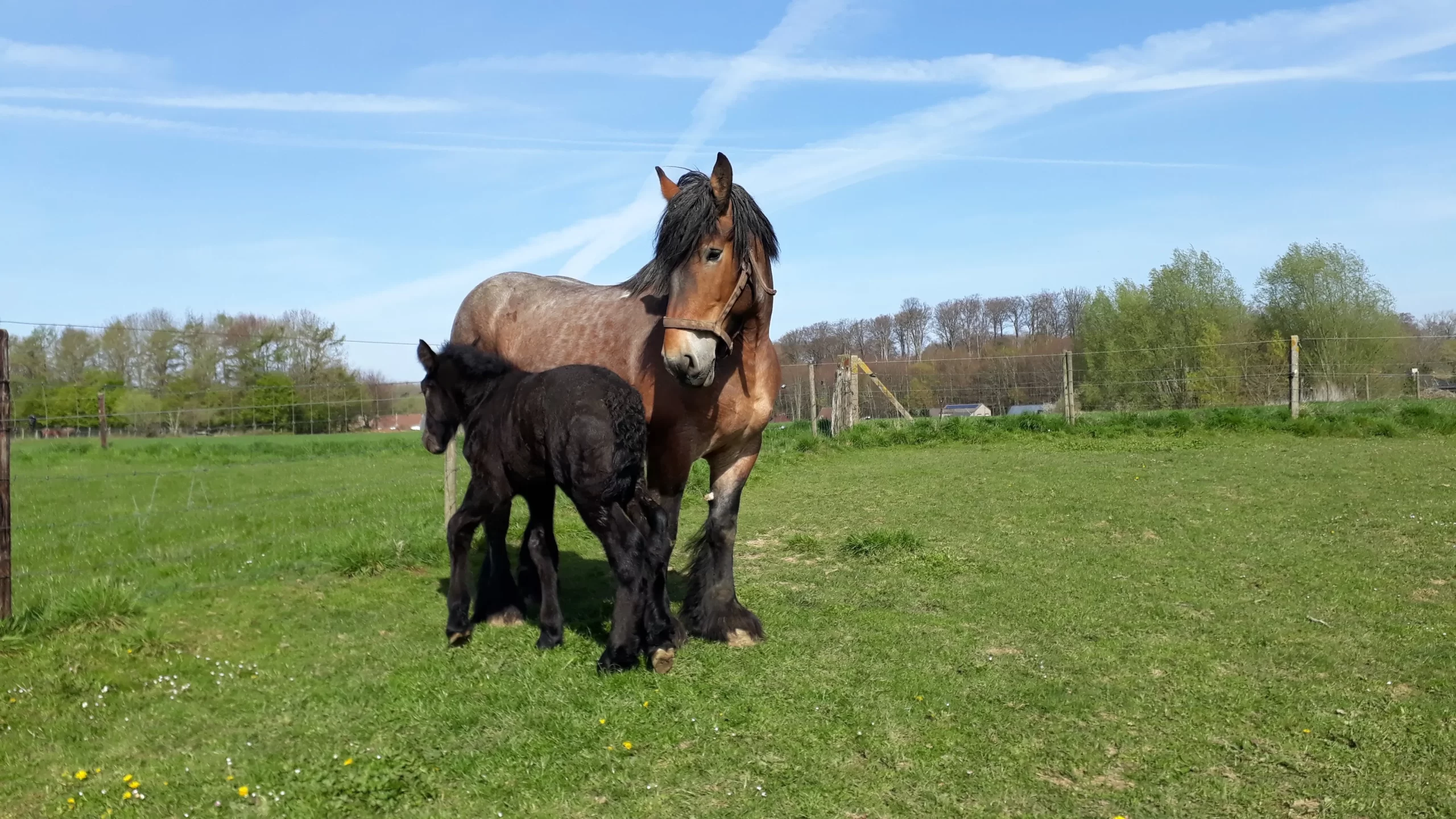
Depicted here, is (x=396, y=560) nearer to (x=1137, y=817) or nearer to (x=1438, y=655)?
(x=1137, y=817)

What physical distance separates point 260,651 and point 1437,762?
18.4 ft

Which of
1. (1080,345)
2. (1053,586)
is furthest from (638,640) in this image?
(1080,345)

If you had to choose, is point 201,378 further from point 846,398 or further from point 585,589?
point 846,398

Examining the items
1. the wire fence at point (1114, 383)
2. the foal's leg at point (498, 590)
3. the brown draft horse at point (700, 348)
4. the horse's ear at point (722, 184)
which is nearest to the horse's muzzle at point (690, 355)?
the brown draft horse at point (700, 348)

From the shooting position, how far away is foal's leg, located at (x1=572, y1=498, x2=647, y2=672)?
14.8 feet

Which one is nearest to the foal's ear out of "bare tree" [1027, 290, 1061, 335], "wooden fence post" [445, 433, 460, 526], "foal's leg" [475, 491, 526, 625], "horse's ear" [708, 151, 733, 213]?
"foal's leg" [475, 491, 526, 625]

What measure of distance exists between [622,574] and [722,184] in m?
2.02

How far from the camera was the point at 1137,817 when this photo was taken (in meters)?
2.93

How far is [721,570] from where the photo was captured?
16.9ft

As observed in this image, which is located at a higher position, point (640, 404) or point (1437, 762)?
point (640, 404)

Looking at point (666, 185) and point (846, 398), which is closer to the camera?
→ point (666, 185)

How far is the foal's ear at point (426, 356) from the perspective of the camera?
18.2ft

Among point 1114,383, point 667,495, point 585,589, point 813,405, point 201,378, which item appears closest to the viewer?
point 667,495

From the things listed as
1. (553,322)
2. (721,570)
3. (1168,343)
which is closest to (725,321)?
(721,570)
